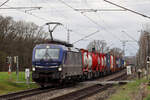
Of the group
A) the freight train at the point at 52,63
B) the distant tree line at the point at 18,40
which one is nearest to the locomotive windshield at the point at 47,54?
the freight train at the point at 52,63

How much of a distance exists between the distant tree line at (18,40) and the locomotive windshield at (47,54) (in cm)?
3458

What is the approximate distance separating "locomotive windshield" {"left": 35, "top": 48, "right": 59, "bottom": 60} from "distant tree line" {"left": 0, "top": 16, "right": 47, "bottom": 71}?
3458 centimetres

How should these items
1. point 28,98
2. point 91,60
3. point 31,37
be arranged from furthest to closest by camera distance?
point 31,37
point 91,60
point 28,98

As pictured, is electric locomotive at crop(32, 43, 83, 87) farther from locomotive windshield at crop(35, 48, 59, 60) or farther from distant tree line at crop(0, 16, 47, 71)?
distant tree line at crop(0, 16, 47, 71)

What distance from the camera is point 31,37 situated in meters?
69.8

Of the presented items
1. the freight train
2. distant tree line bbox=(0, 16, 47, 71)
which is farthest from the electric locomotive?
distant tree line bbox=(0, 16, 47, 71)

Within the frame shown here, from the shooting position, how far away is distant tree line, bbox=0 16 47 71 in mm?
57656

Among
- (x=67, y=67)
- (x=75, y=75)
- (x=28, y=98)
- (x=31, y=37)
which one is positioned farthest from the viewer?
(x=31, y=37)

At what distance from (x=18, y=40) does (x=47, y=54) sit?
41293mm

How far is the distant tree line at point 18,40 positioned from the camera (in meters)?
57.7

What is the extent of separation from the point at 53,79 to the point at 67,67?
1.74 m

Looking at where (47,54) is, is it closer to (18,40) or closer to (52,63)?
(52,63)

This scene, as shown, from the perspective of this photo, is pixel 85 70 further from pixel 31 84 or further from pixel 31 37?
pixel 31 37

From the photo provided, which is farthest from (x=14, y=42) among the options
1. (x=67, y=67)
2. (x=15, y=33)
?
(x=67, y=67)
